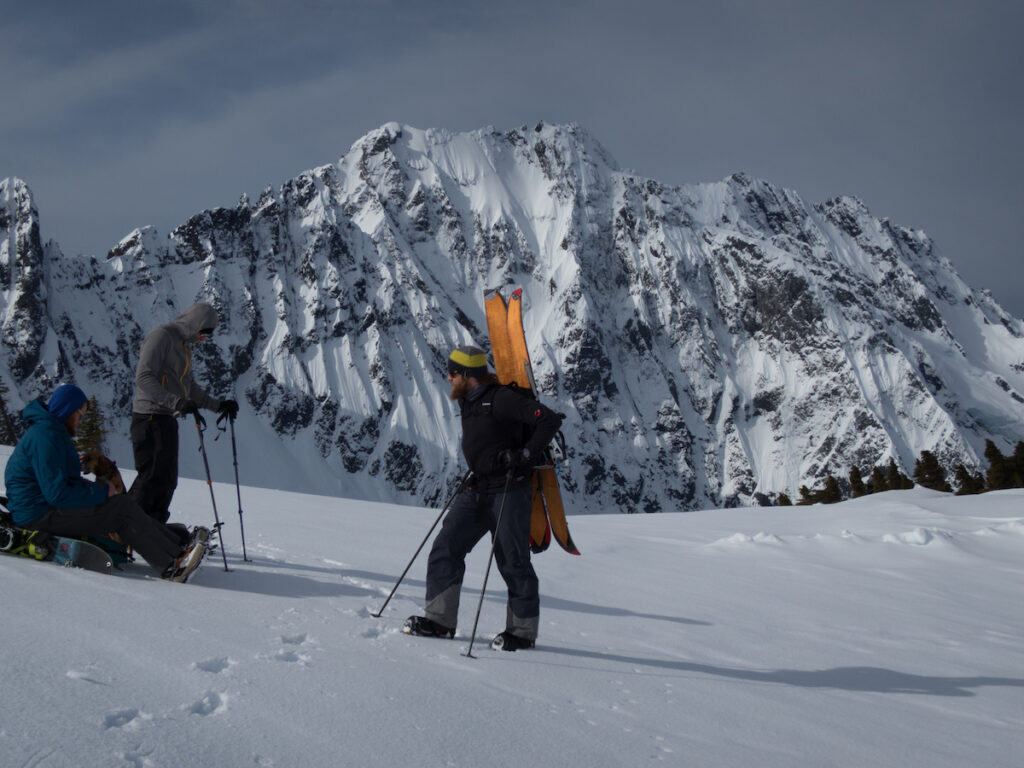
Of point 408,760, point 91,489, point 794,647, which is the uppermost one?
point 91,489

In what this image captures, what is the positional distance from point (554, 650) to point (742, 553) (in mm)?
7247

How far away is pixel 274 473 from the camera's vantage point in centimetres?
17812

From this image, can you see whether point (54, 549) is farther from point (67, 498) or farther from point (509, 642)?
point (509, 642)

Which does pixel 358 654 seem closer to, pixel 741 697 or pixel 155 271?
pixel 741 697

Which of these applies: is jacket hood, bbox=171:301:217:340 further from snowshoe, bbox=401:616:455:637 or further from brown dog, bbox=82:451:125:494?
snowshoe, bbox=401:616:455:637

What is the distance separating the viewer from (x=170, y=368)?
22.6 ft

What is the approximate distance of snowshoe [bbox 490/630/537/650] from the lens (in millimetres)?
5059

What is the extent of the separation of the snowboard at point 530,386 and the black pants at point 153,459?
316cm

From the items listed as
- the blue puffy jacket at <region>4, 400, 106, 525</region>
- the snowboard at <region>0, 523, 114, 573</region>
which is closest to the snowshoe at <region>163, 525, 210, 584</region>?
the snowboard at <region>0, 523, 114, 573</region>

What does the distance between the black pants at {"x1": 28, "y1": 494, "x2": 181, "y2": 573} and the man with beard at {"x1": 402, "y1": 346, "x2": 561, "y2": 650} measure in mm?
2143

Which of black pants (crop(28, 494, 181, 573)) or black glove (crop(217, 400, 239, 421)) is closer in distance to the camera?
black pants (crop(28, 494, 181, 573))

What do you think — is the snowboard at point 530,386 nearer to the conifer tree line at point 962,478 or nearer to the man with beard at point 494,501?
the man with beard at point 494,501

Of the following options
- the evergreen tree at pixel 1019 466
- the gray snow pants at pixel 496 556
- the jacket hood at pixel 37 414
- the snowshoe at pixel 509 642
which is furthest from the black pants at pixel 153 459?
the evergreen tree at pixel 1019 466

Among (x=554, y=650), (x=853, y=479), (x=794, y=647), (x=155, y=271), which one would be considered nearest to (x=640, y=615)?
(x=794, y=647)
